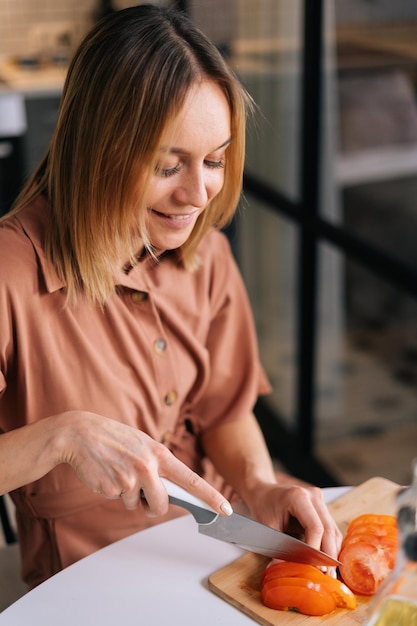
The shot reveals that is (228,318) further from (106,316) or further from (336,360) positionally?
(336,360)

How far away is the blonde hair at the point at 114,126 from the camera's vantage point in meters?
1.16

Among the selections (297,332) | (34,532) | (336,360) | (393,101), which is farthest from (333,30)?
(34,532)

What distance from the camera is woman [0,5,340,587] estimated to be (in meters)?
1.15

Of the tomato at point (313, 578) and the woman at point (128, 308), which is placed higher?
the woman at point (128, 308)

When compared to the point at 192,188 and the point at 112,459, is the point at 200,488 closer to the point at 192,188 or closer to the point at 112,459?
the point at 112,459

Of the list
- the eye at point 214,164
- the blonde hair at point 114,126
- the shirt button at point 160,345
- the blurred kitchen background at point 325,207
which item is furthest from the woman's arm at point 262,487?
the blurred kitchen background at point 325,207

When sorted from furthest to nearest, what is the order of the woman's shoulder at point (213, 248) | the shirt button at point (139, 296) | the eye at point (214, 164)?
the woman's shoulder at point (213, 248), the shirt button at point (139, 296), the eye at point (214, 164)

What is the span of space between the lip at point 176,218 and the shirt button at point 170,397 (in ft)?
1.01

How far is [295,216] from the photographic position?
2600 mm

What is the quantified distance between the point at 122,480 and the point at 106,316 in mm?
347

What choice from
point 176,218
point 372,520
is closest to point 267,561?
point 372,520

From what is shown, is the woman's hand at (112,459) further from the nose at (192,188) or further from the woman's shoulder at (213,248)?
the woman's shoulder at (213,248)

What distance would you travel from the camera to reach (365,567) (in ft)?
3.56

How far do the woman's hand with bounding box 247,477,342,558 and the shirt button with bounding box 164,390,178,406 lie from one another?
8.1 inches
